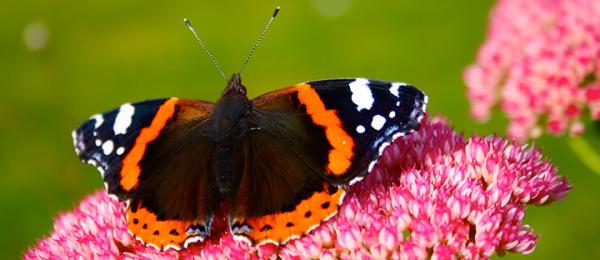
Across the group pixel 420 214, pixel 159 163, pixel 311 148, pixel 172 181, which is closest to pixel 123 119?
pixel 159 163

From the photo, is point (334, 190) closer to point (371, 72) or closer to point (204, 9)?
point (371, 72)

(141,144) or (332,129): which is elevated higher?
(141,144)

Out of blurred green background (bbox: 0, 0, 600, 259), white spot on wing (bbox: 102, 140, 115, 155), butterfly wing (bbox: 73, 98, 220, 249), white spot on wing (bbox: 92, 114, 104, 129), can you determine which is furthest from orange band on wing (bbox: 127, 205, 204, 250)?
blurred green background (bbox: 0, 0, 600, 259)

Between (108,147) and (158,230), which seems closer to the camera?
(158,230)

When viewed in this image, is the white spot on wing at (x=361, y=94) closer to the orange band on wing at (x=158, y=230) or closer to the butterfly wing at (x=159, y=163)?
the butterfly wing at (x=159, y=163)

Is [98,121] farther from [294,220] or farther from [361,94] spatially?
[361,94]

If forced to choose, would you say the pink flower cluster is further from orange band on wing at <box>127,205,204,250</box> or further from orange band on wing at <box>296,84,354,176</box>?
orange band on wing at <box>127,205,204,250</box>

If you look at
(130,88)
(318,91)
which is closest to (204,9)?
(130,88)
